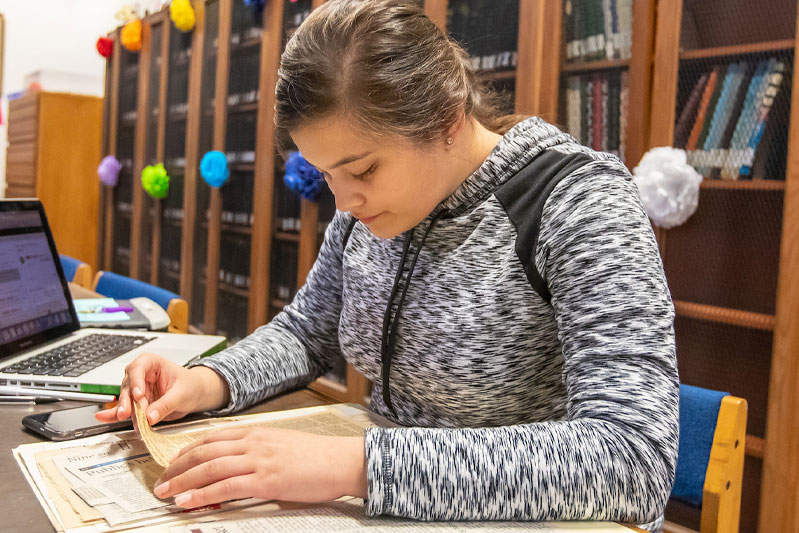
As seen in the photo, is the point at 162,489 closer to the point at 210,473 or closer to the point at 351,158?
the point at 210,473

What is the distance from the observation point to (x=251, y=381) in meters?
1.02

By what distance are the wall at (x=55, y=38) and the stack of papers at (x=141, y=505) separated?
5.12 metres

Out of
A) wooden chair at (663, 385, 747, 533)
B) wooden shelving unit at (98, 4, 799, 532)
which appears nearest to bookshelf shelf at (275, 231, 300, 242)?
wooden shelving unit at (98, 4, 799, 532)

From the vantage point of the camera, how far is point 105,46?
5035 mm

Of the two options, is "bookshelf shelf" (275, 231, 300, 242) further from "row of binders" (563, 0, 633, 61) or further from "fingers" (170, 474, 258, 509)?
"fingers" (170, 474, 258, 509)

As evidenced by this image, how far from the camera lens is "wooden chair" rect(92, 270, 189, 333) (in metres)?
1.73

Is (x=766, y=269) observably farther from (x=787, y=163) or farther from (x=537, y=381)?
(x=537, y=381)

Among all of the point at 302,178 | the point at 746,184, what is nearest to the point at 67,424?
the point at 746,184

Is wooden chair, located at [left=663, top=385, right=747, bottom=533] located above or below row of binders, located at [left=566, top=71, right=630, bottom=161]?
below

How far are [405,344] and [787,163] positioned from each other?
1.24 m

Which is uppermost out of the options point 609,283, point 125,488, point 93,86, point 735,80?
point 93,86

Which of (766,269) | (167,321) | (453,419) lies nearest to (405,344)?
(453,419)

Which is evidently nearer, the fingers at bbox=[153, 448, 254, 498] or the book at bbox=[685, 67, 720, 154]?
the fingers at bbox=[153, 448, 254, 498]

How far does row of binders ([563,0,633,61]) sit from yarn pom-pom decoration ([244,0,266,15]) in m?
1.82
